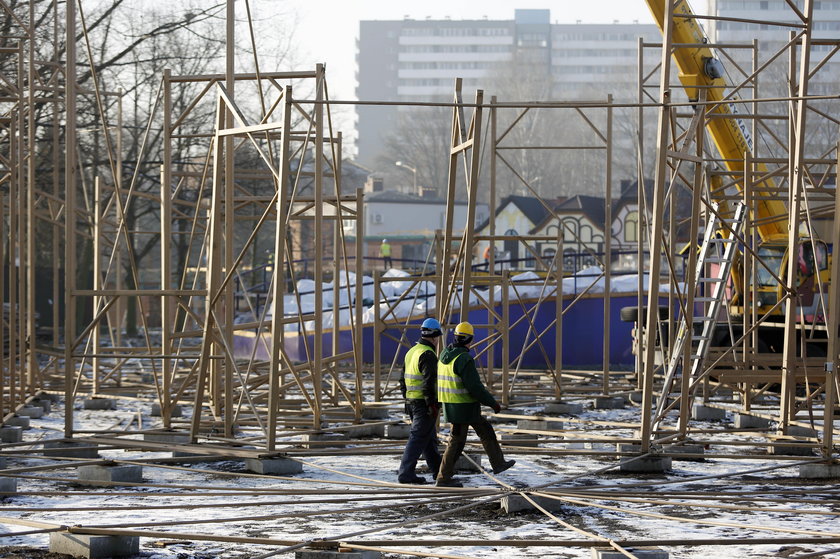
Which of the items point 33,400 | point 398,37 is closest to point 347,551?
point 33,400

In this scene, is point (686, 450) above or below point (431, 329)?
below

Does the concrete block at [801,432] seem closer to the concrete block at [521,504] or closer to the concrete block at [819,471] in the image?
the concrete block at [819,471]

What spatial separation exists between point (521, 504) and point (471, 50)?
500 ft

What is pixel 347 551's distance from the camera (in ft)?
27.5

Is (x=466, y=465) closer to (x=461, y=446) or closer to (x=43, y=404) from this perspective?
(x=461, y=446)

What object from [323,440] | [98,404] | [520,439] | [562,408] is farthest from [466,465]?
[98,404]

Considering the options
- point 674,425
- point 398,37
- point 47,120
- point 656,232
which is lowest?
point 674,425

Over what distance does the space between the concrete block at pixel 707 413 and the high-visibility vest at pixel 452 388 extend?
23.4 ft

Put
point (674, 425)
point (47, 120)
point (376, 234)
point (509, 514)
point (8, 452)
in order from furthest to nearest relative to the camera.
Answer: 1. point (376, 234)
2. point (47, 120)
3. point (674, 425)
4. point (8, 452)
5. point (509, 514)

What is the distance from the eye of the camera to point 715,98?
20641mm

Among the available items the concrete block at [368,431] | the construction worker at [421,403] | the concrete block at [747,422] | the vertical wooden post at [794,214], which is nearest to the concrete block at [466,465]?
the construction worker at [421,403]

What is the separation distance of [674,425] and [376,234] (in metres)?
65.5

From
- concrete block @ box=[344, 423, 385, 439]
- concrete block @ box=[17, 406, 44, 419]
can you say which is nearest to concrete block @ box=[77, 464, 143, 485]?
concrete block @ box=[344, 423, 385, 439]

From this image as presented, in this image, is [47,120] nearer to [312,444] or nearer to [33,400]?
[33,400]
